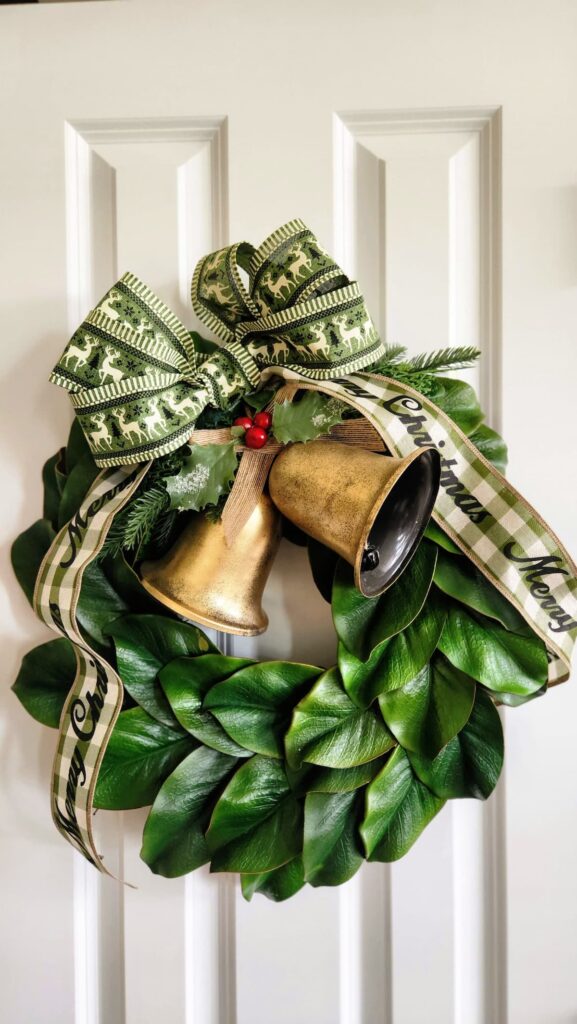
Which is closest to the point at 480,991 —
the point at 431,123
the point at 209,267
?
the point at 209,267

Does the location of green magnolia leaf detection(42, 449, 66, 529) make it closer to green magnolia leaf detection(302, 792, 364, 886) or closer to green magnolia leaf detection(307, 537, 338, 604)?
green magnolia leaf detection(307, 537, 338, 604)

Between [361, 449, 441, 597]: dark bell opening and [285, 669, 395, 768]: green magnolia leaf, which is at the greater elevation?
[361, 449, 441, 597]: dark bell opening

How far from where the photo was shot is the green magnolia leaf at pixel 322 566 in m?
0.66

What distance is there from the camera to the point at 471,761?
2.15ft

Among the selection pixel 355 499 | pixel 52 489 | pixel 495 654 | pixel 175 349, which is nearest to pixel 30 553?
pixel 52 489

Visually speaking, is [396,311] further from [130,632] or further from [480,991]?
[480,991]

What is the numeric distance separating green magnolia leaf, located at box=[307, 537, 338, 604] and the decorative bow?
18cm

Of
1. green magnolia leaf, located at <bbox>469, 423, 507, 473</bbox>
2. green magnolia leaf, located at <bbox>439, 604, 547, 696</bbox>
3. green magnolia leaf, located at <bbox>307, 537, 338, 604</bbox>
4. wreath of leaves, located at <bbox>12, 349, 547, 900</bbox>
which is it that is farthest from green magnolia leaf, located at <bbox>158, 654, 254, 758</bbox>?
green magnolia leaf, located at <bbox>469, 423, 507, 473</bbox>

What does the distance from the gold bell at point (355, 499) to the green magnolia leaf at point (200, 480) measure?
5 centimetres

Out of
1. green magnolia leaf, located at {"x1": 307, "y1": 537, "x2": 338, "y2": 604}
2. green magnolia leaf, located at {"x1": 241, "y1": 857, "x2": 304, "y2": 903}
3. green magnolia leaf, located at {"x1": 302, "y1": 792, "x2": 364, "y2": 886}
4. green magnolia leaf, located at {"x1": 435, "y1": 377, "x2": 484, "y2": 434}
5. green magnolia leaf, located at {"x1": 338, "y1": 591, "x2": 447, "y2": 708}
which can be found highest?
green magnolia leaf, located at {"x1": 435, "y1": 377, "x2": 484, "y2": 434}

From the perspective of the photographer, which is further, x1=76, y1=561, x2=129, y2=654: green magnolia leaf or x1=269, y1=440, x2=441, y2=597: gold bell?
x1=76, y1=561, x2=129, y2=654: green magnolia leaf

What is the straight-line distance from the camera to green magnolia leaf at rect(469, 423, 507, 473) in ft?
2.16

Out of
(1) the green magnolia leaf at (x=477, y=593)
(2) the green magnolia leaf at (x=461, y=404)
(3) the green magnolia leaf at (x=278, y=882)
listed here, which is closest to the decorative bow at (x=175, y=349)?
(2) the green magnolia leaf at (x=461, y=404)

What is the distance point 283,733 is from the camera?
0.65 metres
